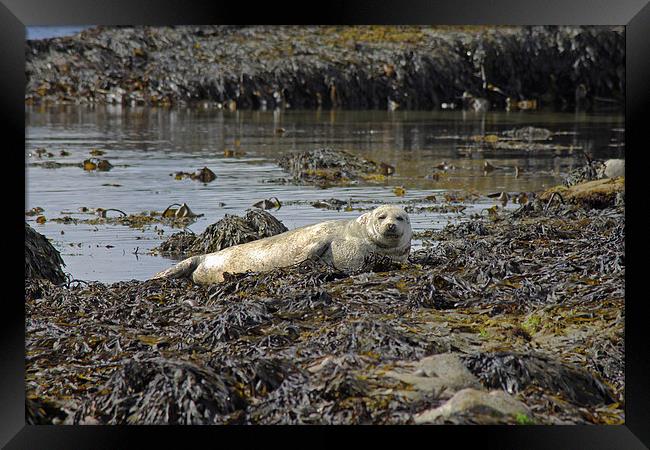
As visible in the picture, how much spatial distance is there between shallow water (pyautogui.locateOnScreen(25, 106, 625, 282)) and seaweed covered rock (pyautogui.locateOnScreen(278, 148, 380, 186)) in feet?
1.12

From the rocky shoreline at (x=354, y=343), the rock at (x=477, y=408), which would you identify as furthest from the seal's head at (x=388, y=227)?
the rock at (x=477, y=408)

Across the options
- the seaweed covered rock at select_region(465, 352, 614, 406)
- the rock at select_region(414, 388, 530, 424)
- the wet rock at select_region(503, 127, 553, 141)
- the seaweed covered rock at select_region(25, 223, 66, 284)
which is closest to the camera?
the rock at select_region(414, 388, 530, 424)

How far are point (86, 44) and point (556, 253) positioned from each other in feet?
70.1

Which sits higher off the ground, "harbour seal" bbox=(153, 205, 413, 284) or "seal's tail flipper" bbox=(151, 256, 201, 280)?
"harbour seal" bbox=(153, 205, 413, 284)

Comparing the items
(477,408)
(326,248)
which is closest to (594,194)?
(326,248)

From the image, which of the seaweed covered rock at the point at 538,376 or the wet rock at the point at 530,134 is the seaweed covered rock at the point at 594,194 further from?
the wet rock at the point at 530,134

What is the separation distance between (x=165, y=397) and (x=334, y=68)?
20.5 m

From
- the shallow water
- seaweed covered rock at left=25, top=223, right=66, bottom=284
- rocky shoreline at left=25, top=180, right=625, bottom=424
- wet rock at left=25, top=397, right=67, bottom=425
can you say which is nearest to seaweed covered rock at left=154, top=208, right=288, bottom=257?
the shallow water

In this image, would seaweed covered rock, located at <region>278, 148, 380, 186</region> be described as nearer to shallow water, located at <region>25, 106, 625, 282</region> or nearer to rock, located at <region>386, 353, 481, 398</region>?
shallow water, located at <region>25, 106, 625, 282</region>

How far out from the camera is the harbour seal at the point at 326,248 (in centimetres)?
819

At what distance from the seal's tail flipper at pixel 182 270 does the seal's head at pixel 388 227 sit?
1545 mm

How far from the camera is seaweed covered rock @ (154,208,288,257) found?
31.4 ft
